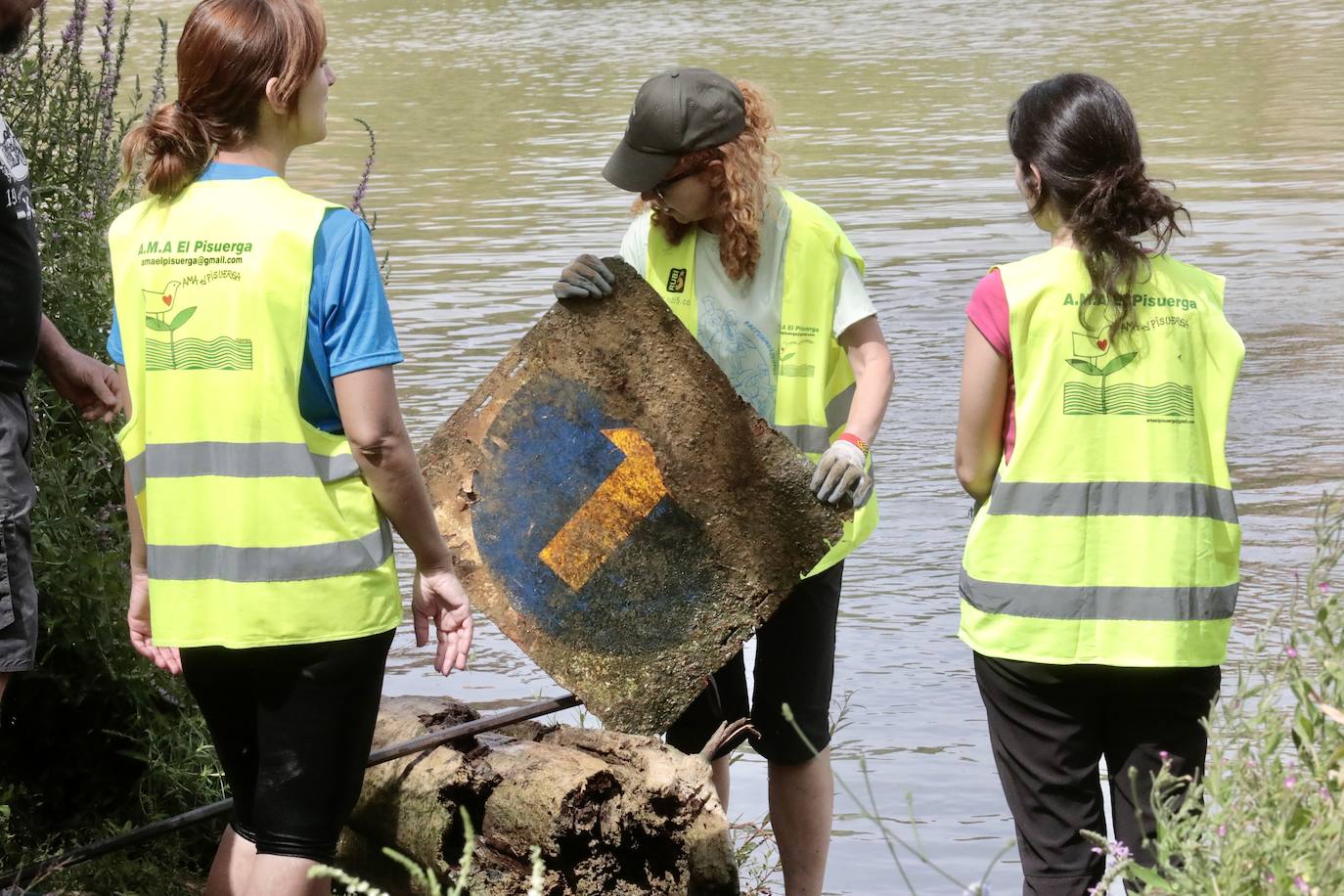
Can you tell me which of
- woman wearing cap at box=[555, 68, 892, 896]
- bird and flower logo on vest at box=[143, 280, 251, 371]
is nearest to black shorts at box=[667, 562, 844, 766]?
woman wearing cap at box=[555, 68, 892, 896]

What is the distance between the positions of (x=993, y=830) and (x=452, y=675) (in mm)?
2250

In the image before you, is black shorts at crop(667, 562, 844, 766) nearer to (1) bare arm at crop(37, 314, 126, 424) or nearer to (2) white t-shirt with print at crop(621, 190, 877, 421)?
(2) white t-shirt with print at crop(621, 190, 877, 421)

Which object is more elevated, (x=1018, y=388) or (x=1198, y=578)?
(x=1018, y=388)

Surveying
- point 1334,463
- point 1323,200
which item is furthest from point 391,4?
point 1334,463

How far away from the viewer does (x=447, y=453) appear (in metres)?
4.46

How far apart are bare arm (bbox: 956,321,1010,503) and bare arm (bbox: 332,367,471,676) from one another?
105 cm

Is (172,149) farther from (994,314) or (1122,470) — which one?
(1122,470)

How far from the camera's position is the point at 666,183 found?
4.26 meters

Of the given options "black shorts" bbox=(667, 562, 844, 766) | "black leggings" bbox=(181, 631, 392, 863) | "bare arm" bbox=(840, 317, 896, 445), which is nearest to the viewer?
"black leggings" bbox=(181, 631, 392, 863)

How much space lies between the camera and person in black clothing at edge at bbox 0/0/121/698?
138 inches

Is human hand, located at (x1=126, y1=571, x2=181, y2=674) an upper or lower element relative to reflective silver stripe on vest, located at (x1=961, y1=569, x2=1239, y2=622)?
lower

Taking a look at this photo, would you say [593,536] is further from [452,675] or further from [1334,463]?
[1334,463]

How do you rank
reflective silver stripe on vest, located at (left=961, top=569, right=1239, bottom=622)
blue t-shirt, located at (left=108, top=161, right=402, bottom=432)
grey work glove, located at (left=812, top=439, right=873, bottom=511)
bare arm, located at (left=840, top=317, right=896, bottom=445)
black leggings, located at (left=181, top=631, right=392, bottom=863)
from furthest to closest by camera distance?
bare arm, located at (left=840, top=317, right=896, bottom=445)
grey work glove, located at (left=812, top=439, right=873, bottom=511)
reflective silver stripe on vest, located at (left=961, top=569, right=1239, bottom=622)
black leggings, located at (left=181, top=631, right=392, bottom=863)
blue t-shirt, located at (left=108, top=161, right=402, bottom=432)

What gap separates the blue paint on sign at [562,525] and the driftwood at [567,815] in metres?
0.28
